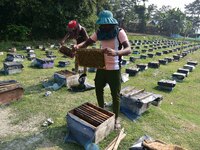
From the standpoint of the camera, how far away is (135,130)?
496 centimetres

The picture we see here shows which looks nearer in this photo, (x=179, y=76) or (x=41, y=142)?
(x=41, y=142)

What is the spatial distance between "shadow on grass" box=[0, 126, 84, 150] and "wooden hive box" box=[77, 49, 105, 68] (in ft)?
5.76

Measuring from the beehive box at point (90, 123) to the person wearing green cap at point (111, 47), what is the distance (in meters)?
0.35

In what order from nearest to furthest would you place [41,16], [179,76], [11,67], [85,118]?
[85,118], [11,67], [179,76], [41,16]

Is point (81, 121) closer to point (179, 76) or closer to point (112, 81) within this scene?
point (112, 81)

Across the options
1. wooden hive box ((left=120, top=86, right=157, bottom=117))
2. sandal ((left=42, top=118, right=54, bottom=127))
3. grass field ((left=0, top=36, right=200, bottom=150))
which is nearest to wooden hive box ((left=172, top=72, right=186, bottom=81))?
grass field ((left=0, top=36, right=200, bottom=150))

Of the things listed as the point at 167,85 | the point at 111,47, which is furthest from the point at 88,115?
the point at 167,85

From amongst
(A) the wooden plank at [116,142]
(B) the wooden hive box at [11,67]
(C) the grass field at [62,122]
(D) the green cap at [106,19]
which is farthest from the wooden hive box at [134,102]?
(B) the wooden hive box at [11,67]

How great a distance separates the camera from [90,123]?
431cm

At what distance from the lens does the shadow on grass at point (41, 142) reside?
4145 mm

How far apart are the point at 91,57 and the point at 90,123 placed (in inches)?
56.6

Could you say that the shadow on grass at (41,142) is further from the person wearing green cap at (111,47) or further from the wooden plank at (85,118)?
the person wearing green cap at (111,47)

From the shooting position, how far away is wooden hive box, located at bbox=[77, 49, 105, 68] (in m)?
3.92

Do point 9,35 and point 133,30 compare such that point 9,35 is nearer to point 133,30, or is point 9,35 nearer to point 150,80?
point 150,80
